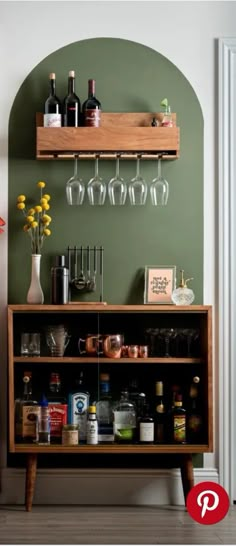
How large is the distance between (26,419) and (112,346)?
551 mm

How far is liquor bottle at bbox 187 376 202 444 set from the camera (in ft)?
14.0

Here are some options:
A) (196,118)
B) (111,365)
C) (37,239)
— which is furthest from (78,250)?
(196,118)

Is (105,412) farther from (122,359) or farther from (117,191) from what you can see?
(117,191)

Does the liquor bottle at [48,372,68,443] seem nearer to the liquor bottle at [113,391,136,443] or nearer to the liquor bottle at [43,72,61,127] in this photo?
the liquor bottle at [113,391,136,443]

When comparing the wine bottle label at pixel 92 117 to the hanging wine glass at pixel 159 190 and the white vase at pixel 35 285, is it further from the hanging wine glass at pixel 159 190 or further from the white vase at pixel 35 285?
the white vase at pixel 35 285

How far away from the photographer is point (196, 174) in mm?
4492

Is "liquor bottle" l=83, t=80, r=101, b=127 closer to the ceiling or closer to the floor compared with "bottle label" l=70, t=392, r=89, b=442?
closer to the ceiling

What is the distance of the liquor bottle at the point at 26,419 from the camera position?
13.8 ft

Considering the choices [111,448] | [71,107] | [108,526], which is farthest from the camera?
[71,107]

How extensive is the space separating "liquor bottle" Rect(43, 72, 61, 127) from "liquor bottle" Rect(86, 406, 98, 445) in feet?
4.69

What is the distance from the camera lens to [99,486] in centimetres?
440

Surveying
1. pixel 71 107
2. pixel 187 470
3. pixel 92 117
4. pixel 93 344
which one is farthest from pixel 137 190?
pixel 187 470

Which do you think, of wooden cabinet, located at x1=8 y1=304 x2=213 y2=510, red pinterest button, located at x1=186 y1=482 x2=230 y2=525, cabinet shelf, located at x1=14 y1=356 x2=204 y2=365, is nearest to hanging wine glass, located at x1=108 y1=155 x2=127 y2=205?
wooden cabinet, located at x1=8 y1=304 x2=213 y2=510

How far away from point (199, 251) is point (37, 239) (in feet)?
2.76
